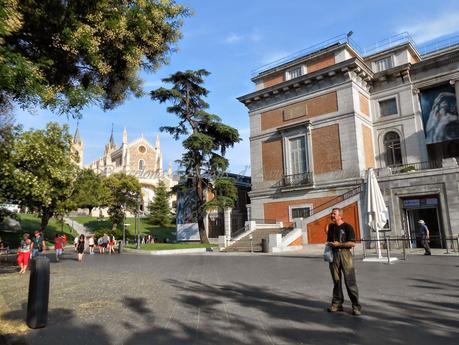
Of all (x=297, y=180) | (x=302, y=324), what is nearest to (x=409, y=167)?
(x=297, y=180)

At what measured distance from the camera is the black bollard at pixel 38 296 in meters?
5.44

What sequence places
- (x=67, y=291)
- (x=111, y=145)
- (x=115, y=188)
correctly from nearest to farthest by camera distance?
(x=67, y=291), (x=115, y=188), (x=111, y=145)

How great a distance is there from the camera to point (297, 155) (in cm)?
2675

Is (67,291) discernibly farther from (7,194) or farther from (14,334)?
(7,194)

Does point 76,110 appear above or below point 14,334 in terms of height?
above

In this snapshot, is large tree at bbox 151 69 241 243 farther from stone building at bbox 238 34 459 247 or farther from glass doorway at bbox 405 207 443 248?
glass doorway at bbox 405 207 443 248

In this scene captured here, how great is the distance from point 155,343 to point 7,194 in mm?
20774

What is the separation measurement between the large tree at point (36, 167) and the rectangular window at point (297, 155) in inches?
612

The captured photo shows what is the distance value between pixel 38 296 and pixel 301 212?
71.9 ft

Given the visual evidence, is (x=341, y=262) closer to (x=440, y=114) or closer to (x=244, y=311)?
(x=244, y=311)

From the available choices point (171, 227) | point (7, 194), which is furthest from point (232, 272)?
point (171, 227)

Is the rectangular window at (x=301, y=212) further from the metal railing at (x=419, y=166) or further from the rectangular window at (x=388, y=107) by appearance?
the rectangular window at (x=388, y=107)

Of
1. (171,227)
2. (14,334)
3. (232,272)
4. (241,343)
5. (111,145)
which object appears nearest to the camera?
(241,343)

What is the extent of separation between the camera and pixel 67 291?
8.60m
